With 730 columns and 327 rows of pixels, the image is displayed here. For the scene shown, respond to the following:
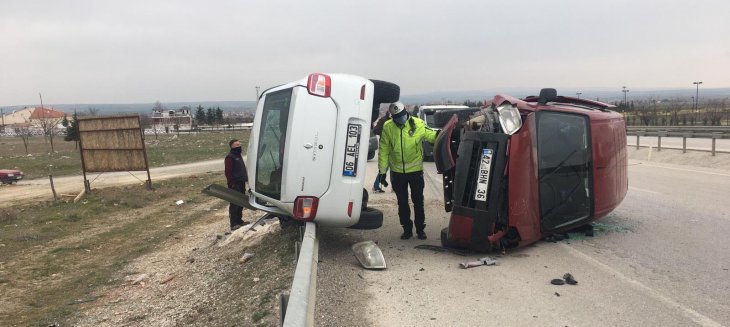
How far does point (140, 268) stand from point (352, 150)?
5.29 meters

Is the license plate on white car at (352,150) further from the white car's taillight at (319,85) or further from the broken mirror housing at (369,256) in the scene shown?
the broken mirror housing at (369,256)

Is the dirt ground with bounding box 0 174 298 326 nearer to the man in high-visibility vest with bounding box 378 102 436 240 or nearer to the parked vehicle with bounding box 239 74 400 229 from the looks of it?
the parked vehicle with bounding box 239 74 400 229

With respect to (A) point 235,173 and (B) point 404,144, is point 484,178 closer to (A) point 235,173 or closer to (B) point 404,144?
(B) point 404,144

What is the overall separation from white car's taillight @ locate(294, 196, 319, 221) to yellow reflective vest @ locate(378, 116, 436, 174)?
4.88ft

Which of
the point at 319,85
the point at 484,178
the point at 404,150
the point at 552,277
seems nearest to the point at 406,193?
the point at 404,150

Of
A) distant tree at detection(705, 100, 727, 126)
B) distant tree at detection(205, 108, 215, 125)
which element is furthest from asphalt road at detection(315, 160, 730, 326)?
distant tree at detection(205, 108, 215, 125)

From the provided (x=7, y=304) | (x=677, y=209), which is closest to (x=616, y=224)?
(x=677, y=209)

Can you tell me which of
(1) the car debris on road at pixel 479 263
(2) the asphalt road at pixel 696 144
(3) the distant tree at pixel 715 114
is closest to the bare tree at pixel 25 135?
(2) the asphalt road at pixel 696 144

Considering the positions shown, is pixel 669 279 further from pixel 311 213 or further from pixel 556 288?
pixel 311 213

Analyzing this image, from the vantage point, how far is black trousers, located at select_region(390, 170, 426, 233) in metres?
6.63

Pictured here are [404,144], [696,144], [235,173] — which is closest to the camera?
[404,144]

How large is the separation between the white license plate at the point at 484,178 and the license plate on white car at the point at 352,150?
1.32 m

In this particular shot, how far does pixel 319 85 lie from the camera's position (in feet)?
17.8

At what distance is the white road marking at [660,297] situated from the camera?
12.8 feet
